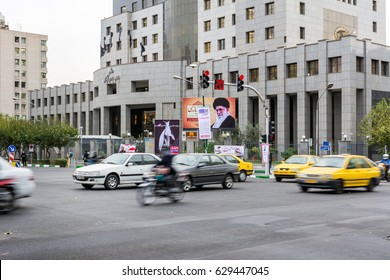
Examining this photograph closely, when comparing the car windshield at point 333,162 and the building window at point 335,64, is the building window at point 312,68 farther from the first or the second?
the car windshield at point 333,162

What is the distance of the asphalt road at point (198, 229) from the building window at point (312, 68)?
45.5 metres

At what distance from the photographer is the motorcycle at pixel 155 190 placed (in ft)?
52.7

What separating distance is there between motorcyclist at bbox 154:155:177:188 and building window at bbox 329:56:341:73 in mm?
47003

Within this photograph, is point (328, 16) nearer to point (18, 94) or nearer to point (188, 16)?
point (188, 16)

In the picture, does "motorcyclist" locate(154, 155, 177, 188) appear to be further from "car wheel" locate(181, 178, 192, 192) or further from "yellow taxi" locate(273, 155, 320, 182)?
"yellow taxi" locate(273, 155, 320, 182)

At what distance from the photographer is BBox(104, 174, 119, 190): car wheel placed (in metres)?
22.2

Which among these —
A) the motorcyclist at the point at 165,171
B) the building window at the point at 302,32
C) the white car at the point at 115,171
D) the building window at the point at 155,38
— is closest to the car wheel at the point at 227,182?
the white car at the point at 115,171

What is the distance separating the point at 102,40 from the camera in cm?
9575

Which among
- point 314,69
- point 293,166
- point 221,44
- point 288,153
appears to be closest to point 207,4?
point 221,44

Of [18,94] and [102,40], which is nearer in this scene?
[102,40]

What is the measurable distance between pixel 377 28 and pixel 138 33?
1472 inches

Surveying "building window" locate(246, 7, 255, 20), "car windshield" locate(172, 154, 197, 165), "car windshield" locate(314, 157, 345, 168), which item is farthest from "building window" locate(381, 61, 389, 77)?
"car windshield" locate(172, 154, 197, 165)

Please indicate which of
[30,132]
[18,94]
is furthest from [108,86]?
[18,94]

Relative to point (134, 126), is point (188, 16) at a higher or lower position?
higher
